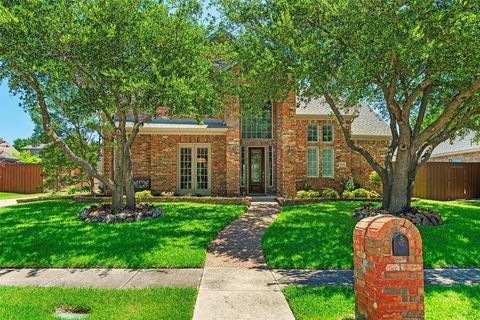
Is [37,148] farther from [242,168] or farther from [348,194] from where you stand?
[348,194]

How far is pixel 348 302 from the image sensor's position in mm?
4547

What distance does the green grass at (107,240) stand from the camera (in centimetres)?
661

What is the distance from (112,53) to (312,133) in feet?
36.8

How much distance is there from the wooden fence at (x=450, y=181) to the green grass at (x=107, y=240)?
1276cm

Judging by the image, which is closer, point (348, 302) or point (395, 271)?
point (395, 271)

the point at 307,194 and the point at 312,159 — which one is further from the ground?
the point at 312,159

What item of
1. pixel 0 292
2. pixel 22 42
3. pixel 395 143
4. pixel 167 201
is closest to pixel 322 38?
pixel 395 143

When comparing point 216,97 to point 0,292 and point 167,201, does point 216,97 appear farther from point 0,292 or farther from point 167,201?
point 0,292

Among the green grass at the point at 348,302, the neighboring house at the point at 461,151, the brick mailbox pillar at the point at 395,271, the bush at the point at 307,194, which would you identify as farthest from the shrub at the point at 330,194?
the brick mailbox pillar at the point at 395,271

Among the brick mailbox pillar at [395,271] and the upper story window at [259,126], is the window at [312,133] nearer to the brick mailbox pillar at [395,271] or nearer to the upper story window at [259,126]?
the upper story window at [259,126]

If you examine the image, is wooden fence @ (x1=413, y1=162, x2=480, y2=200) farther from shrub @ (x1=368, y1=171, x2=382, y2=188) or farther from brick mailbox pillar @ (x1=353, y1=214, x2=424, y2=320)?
brick mailbox pillar @ (x1=353, y1=214, x2=424, y2=320)

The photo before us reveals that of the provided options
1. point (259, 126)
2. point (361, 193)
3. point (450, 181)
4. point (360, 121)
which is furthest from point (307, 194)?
point (450, 181)

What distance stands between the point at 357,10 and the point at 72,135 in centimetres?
1302

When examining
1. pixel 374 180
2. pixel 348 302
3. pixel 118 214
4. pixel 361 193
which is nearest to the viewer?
pixel 348 302
